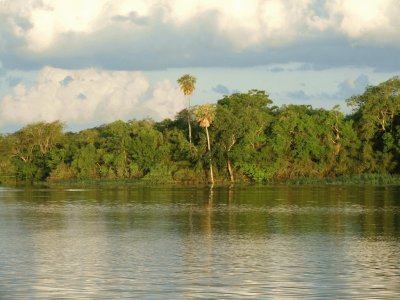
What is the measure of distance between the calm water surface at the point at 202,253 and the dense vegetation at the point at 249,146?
4728cm

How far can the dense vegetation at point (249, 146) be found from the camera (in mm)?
100438

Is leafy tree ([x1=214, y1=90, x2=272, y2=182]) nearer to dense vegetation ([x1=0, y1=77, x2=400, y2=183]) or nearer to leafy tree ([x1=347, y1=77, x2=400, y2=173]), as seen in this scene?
dense vegetation ([x1=0, y1=77, x2=400, y2=183])

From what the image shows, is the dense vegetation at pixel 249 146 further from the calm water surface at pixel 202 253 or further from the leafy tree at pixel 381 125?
the calm water surface at pixel 202 253

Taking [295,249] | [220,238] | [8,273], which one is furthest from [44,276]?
[220,238]

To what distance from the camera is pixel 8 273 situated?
24516 mm

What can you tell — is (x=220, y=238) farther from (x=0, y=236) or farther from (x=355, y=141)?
(x=355, y=141)

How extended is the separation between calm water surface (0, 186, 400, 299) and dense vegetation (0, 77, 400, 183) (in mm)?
47282

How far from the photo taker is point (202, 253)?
96.9ft

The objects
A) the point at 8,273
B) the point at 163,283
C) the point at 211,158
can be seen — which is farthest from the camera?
the point at 211,158

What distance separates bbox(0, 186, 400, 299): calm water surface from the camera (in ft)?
71.1

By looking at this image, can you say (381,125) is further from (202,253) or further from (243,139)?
(202,253)

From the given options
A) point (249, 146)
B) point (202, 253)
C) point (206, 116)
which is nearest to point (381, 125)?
point (249, 146)

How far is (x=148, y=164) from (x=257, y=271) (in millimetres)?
81032

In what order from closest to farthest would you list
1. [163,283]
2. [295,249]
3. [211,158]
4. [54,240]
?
1. [163,283]
2. [295,249]
3. [54,240]
4. [211,158]
